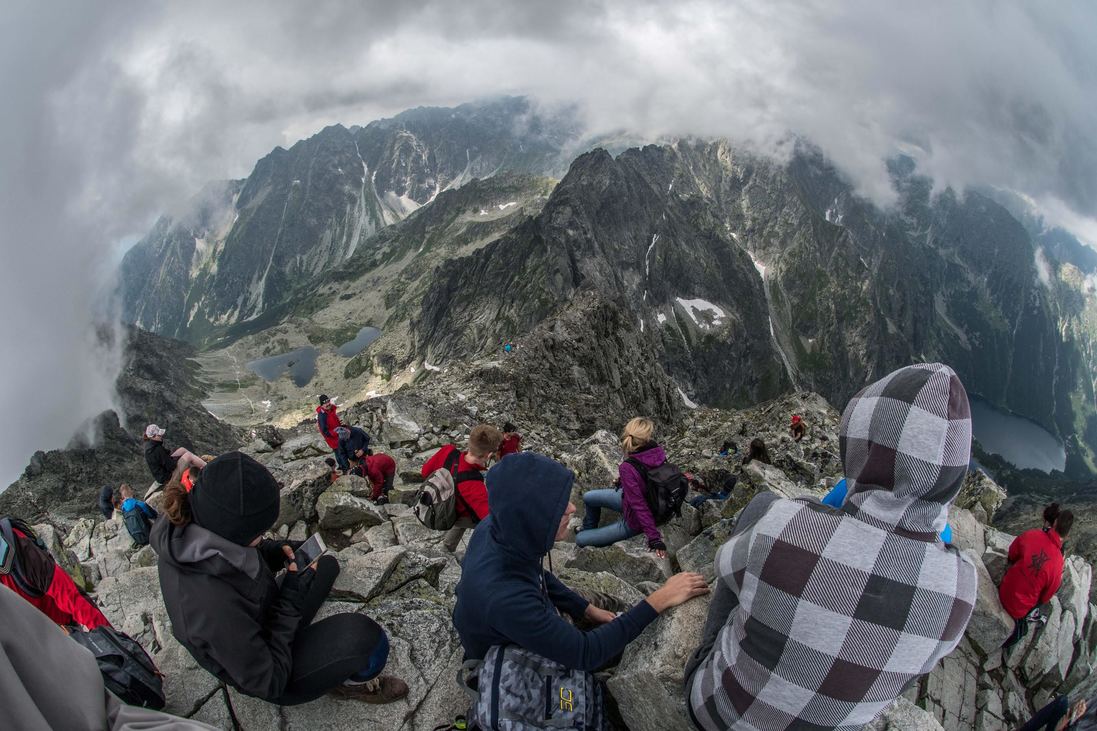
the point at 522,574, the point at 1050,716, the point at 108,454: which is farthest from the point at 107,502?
the point at 108,454

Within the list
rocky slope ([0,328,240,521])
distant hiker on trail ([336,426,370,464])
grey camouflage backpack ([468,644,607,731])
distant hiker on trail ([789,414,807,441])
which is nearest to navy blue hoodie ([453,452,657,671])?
grey camouflage backpack ([468,644,607,731])

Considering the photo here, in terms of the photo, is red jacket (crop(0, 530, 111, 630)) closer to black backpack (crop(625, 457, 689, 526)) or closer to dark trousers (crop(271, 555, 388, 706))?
dark trousers (crop(271, 555, 388, 706))

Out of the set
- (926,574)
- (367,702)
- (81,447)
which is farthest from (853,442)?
(81,447)

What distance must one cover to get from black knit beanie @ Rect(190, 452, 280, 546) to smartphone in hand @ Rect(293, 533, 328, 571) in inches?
64.8

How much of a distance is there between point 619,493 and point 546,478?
23.0ft

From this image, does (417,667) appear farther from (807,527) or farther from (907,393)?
(907,393)

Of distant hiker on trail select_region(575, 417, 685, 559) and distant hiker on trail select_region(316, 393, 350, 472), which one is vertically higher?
distant hiker on trail select_region(575, 417, 685, 559)

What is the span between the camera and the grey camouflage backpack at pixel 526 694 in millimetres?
3996

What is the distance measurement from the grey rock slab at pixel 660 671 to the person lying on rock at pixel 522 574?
774 millimetres

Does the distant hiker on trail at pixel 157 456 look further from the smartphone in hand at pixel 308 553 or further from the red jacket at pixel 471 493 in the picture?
the smartphone in hand at pixel 308 553

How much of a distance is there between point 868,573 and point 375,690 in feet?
16.3

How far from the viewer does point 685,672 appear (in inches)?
171

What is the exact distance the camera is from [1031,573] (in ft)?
23.4

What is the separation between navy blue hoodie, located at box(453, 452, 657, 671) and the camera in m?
3.77
